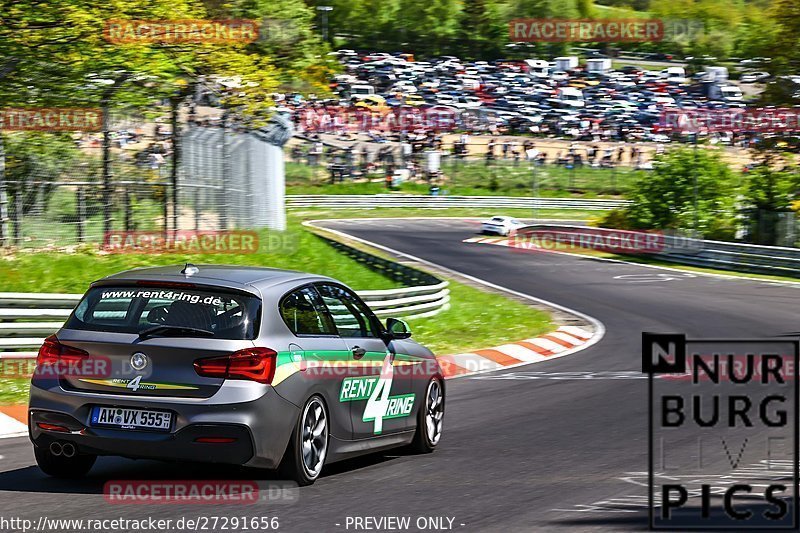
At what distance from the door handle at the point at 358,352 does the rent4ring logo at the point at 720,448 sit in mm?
1978

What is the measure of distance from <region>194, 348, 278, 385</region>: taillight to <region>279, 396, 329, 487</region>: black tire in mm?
427

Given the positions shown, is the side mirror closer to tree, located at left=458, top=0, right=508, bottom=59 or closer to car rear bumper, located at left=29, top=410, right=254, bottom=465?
car rear bumper, located at left=29, top=410, right=254, bottom=465

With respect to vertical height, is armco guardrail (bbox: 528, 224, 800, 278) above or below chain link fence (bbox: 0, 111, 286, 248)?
below

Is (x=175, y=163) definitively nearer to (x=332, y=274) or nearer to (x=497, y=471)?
(x=332, y=274)

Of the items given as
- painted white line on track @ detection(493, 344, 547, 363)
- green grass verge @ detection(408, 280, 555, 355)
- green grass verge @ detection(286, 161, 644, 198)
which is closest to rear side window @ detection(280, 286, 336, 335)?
painted white line on track @ detection(493, 344, 547, 363)

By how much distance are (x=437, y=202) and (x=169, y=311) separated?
57.7 metres

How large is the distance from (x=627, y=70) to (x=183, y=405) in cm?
8188

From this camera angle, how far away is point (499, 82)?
81.1 meters

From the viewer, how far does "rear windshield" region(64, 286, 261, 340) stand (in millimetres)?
6949

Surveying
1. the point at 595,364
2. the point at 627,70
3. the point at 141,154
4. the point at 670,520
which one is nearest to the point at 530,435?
the point at 670,520

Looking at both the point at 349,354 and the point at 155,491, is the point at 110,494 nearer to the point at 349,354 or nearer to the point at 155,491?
the point at 155,491

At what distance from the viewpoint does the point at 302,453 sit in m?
7.10

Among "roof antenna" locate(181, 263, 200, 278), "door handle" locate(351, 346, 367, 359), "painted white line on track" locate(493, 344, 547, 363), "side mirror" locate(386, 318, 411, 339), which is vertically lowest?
"painted white line on track" locate(493, 344, 547, 363)

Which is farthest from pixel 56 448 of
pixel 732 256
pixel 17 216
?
pixel 732 256
